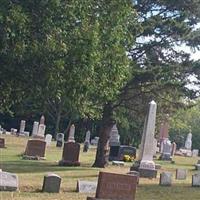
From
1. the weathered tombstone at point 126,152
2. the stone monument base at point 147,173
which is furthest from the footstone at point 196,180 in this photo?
the weathered tombstone at point 126,152

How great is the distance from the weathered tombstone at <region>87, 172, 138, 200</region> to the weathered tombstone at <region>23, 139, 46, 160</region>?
17114mm

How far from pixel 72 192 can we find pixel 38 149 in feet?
47.3

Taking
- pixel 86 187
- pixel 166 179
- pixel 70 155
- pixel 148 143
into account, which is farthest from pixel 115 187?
pixel 70 155

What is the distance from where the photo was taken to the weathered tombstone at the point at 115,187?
42.5ft

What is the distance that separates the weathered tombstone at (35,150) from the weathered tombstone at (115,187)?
1711 centimetres

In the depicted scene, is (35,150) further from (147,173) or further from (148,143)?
(147,173)

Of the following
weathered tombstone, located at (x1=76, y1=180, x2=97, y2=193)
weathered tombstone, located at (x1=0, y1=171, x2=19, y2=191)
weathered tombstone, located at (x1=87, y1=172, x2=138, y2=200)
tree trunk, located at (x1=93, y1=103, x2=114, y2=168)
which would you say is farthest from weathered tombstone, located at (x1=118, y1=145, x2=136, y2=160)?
weathered tombstone, located at (x1=87, y1=172, x2=138, y2=200)

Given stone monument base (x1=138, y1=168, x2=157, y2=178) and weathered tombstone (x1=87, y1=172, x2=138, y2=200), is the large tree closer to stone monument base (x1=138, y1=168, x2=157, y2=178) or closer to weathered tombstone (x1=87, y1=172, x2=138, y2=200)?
stone monument base (x1=138, y1=168, x2=157, y2=178)

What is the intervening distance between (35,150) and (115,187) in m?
18.0

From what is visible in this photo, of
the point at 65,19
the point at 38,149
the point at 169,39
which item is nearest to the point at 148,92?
the point at 169,39

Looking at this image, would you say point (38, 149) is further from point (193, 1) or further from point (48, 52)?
point (48, 52)

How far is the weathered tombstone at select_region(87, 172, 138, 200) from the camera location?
13.0 m

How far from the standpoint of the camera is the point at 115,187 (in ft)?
42.6

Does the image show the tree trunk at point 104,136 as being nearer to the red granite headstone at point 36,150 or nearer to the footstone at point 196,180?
the red granite headstone at point 36,150
